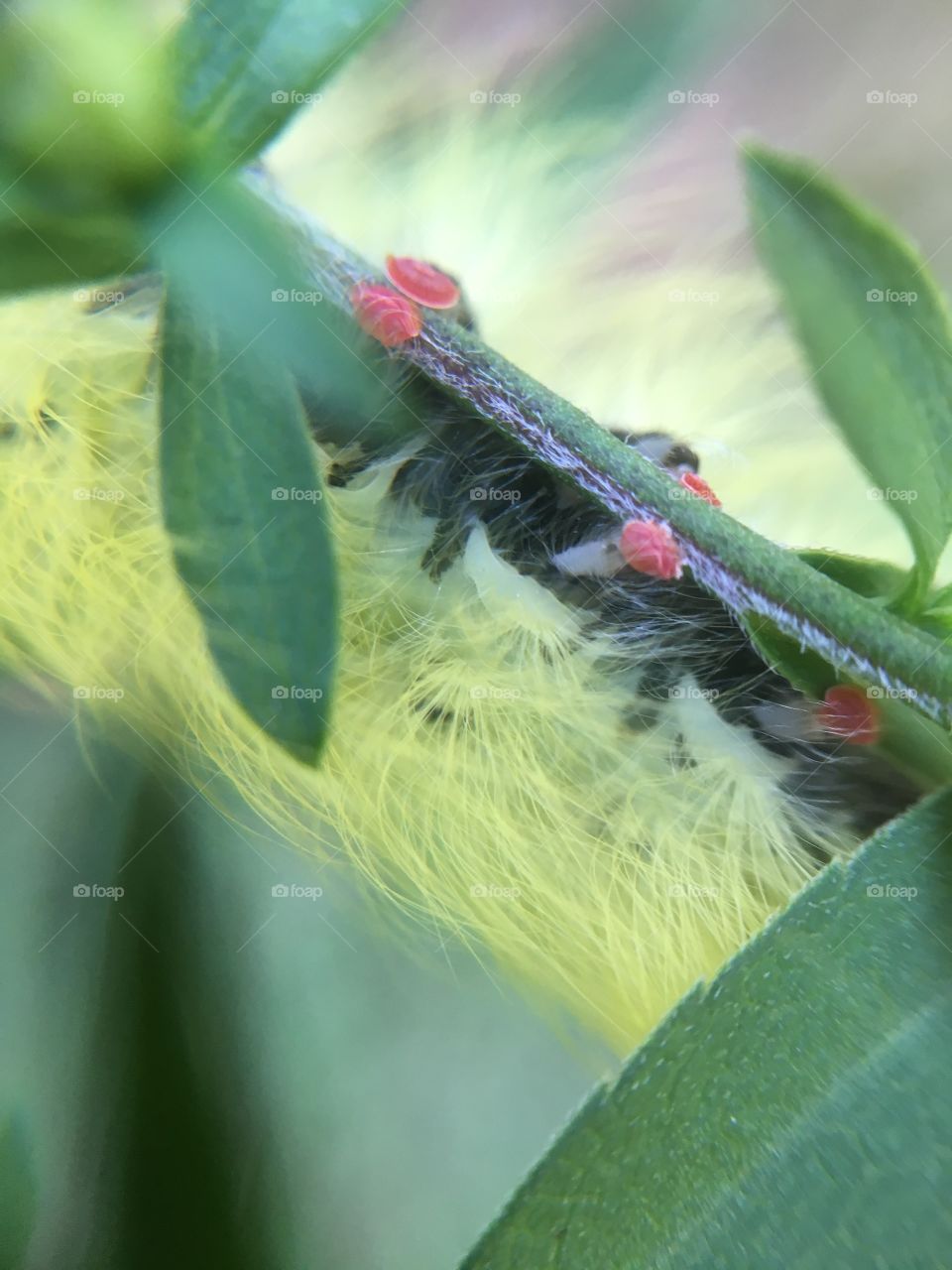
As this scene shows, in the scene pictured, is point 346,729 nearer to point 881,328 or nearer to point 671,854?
point 671,854

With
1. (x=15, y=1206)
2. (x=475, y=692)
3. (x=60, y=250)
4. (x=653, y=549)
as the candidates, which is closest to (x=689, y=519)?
(x=653, y=549)

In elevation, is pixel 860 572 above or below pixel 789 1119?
above

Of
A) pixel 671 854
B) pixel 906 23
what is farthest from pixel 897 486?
pixel 906 23

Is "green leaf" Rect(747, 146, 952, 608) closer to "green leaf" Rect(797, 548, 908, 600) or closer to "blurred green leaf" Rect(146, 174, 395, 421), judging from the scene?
"green leaf" Rect(797, 548, 908, 600)

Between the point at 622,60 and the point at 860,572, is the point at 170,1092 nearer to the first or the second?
the point at 860,572

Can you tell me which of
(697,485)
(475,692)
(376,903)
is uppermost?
(697,485)

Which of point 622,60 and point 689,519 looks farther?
point 622,60
